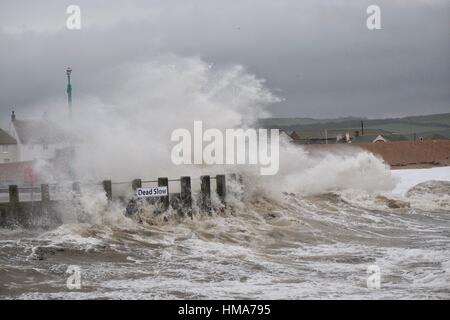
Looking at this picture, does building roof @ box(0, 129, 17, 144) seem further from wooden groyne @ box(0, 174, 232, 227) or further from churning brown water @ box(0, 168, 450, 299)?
wooden groyne @ box(0, 174, 232, 227)

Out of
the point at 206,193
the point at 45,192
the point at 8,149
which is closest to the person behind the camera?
the point at 45,192

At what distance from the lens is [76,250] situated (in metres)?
13.8

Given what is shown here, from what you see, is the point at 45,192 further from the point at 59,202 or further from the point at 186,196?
the point at 186,196

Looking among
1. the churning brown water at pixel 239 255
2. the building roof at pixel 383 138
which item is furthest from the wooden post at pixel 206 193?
the building roof at pixel 383 138

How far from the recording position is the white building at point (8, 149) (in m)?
53.2

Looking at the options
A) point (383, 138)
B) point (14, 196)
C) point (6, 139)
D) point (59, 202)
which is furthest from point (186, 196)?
point (383, 138)

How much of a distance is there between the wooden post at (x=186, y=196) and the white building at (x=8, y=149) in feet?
122

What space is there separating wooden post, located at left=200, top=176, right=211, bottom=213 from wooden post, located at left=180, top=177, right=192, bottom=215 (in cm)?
45

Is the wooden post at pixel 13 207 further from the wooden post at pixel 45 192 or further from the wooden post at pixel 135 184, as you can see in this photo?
the wooden post at pixel 135 184

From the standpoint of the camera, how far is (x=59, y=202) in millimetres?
16438

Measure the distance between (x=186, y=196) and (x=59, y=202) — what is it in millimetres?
3276

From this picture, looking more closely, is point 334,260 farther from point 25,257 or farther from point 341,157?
point 341,157

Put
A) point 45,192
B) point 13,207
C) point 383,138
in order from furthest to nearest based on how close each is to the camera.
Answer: point 383,138, point 45,192, point 13,207
